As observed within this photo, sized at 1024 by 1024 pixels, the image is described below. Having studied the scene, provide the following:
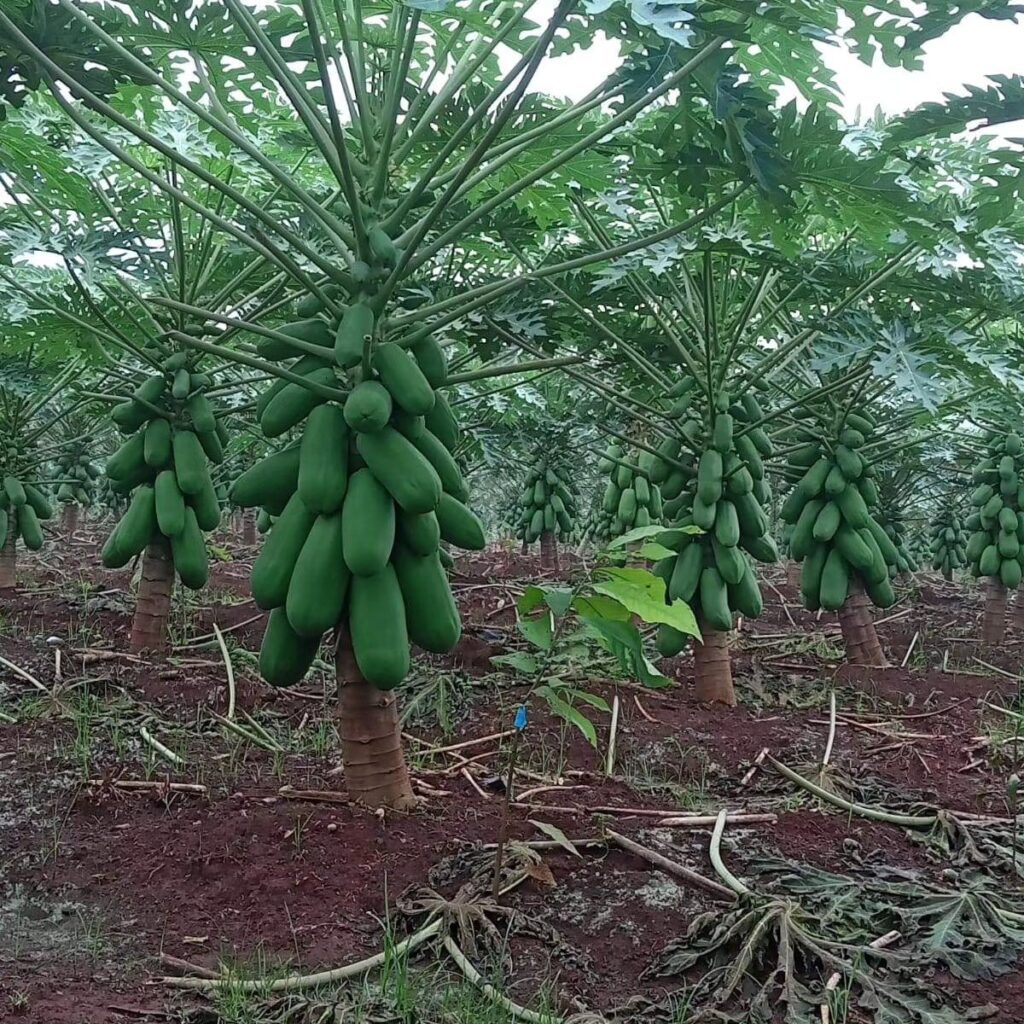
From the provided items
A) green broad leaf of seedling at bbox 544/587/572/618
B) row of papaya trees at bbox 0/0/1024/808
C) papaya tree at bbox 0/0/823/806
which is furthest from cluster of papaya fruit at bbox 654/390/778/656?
green broad leaf of seedling at bbox 544/587/572/618

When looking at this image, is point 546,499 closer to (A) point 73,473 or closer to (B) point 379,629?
(A) point 73,473

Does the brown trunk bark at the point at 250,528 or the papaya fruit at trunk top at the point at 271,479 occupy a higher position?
the papaya fruit at trunk top at the point at 271,479

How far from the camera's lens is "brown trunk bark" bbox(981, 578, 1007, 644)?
6906mm

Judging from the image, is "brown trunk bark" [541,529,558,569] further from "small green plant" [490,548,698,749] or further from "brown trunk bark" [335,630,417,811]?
"small green plant" [490,548,698,749]

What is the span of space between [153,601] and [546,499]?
7.01 m

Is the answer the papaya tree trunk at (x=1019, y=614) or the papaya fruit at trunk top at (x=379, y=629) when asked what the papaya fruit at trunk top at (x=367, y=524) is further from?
the papaya tree trunk at (x=1019, y=614)

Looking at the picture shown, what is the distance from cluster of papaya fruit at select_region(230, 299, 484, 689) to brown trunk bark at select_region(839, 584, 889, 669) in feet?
10.8

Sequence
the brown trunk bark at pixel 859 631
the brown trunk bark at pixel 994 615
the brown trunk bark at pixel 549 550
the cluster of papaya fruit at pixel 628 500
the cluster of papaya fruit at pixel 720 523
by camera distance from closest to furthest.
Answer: the cluster of papaya fruit at pixel 720 523 < the brown trunk bark at pixel 859 631 < the brown trunk bark at pixel 994 615 < the cluster of papaya fruit at pixel 628 500 < the brown trunk bark at pixel 549 550

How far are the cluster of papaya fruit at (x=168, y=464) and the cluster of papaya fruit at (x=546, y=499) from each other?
692 cm

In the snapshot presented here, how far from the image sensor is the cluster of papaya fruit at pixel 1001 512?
7180 mm

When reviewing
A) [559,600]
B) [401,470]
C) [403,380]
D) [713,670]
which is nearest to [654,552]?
[559,600]

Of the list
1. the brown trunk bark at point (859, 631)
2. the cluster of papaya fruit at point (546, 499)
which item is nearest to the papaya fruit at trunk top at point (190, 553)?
the brown trunk bark at point (859, 631)

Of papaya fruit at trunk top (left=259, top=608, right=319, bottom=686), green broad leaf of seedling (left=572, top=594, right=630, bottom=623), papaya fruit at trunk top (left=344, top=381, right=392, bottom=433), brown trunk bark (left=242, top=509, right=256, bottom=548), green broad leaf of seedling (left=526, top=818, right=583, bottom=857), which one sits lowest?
brown trunk bark (left=242, top=509, right=256, bottom=548)

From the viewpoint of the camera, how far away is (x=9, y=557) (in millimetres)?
7422
